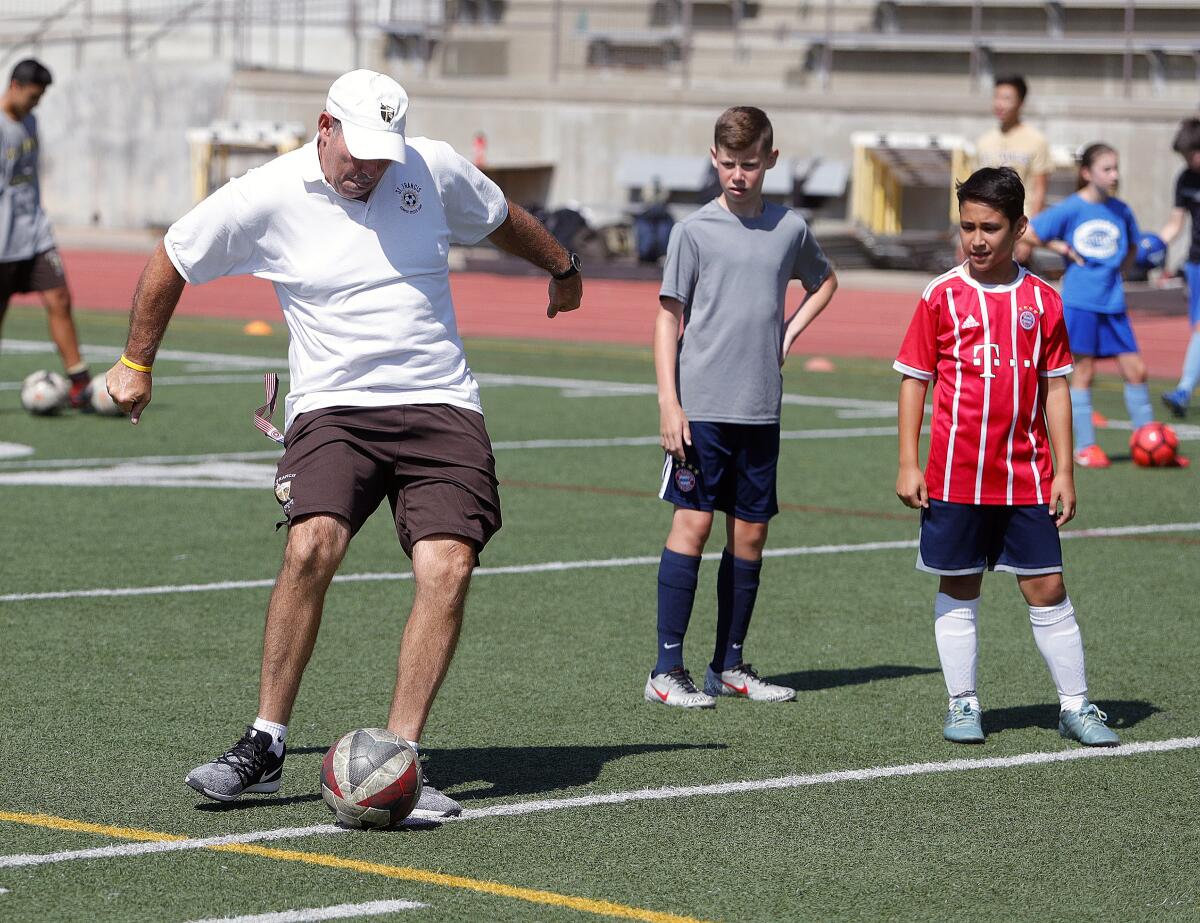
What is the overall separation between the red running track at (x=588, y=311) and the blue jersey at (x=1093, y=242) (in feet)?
25.2

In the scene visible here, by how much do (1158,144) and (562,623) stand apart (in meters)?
30.1

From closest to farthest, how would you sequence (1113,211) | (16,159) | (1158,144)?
(1113,211), (16,159), (1158,144)

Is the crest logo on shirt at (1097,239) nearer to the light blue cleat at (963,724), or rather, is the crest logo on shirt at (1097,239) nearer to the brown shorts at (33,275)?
the brown shorts at (33,275)

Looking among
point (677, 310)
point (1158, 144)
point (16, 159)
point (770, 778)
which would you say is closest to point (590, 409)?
point (16, 159)

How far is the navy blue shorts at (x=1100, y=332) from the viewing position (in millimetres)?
13641

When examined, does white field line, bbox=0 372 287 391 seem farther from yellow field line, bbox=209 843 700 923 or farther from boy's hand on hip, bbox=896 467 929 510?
yellow field line, bbox=209 843 700 923

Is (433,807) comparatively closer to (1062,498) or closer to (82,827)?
(82,827)

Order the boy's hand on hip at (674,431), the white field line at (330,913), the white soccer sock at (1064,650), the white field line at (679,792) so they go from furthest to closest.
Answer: the boy's hand on hip at (674,431) < the white soccer sock at (1064,650) < the white field line at (679,792) < the white field line at (330,913)

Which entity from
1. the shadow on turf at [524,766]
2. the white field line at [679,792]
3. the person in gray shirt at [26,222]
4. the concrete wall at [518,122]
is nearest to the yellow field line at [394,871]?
the white field line at [679,792]

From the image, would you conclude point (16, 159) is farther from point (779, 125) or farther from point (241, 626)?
point (779, 125)

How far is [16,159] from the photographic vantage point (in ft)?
48.2

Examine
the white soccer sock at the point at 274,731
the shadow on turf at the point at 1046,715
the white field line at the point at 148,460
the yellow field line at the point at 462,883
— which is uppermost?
the white soccer sock at the point at 274,731

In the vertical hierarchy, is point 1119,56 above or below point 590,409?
above

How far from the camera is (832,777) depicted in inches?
241
